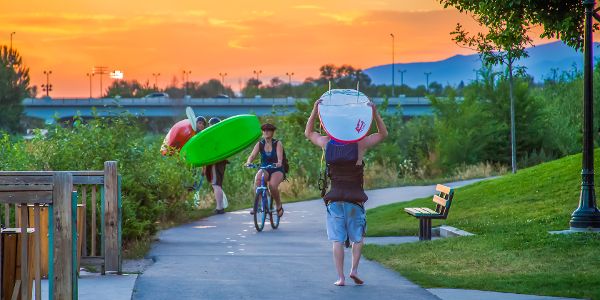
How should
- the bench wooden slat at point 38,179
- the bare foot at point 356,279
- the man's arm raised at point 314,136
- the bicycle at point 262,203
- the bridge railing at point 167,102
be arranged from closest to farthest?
the bench wooden slat at point 38,179
the man's arm raised at point 314,136
the bare foot at point 356,279
the bicycle at point 262,203
the bridge railing at point 167,102

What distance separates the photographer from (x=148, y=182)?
19.7 meters

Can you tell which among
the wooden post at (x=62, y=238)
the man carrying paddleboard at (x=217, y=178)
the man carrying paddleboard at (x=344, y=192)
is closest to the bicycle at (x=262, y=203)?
the man carrying paddleboard at (x=217, y=178)

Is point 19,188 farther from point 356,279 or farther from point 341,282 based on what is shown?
point 356,279

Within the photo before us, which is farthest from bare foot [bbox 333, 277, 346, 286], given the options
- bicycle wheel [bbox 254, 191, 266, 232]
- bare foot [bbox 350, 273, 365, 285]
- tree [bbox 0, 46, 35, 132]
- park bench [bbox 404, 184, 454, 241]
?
tree [bbox 0, 46, 35, 132]

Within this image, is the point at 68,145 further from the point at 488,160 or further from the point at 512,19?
the point at 488,160

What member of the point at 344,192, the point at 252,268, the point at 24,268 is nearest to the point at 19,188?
the point at 24,268

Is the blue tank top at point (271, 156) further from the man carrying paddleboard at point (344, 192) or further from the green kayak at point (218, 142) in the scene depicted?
the man carrying paddleboard at point (344, 192)

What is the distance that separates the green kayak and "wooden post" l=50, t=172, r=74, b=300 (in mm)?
15948

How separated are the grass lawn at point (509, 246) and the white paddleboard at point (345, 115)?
1880 mm

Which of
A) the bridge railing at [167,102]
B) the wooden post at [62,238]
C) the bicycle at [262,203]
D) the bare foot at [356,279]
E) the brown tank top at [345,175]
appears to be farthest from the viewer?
the bridge railing at [167,102]

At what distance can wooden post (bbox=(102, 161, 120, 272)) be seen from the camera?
13109 mm

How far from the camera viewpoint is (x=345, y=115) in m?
12.2

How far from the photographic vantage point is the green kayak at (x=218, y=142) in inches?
981

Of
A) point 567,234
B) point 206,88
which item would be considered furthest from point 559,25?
point 206,88
